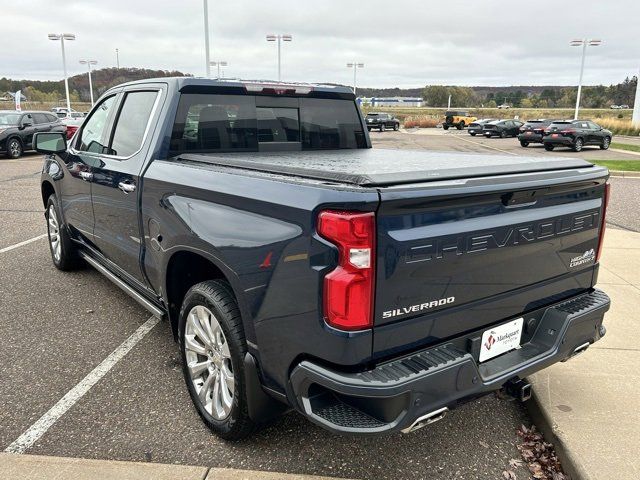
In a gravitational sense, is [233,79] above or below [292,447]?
above

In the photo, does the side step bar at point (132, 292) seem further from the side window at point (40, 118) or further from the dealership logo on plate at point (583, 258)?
the side window at point (40, 118)

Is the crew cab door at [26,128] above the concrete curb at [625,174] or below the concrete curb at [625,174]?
above

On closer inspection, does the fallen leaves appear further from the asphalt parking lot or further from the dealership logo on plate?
the dealership logo on plate

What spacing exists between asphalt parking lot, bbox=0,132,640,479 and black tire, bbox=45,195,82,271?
0.85 m

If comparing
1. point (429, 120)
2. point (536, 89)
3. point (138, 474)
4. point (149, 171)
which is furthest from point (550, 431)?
point (536, 89)

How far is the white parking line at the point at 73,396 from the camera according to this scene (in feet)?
9.32

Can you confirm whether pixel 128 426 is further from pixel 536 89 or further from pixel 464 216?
pixel 536 89

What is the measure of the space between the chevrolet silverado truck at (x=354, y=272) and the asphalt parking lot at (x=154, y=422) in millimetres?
219

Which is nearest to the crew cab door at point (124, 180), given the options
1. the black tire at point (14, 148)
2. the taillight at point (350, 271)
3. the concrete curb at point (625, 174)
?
the taillight at point (350, 271)

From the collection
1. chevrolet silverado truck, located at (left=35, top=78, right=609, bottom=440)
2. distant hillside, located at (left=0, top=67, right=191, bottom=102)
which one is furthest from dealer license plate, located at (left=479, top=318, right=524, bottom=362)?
distant hillside, located at (left=0, top=67, right=191, bottom=102)

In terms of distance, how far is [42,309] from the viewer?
4703 mm

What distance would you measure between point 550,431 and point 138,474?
2.15m

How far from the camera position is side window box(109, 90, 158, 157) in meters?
3.65

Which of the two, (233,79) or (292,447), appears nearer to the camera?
(292,447)
